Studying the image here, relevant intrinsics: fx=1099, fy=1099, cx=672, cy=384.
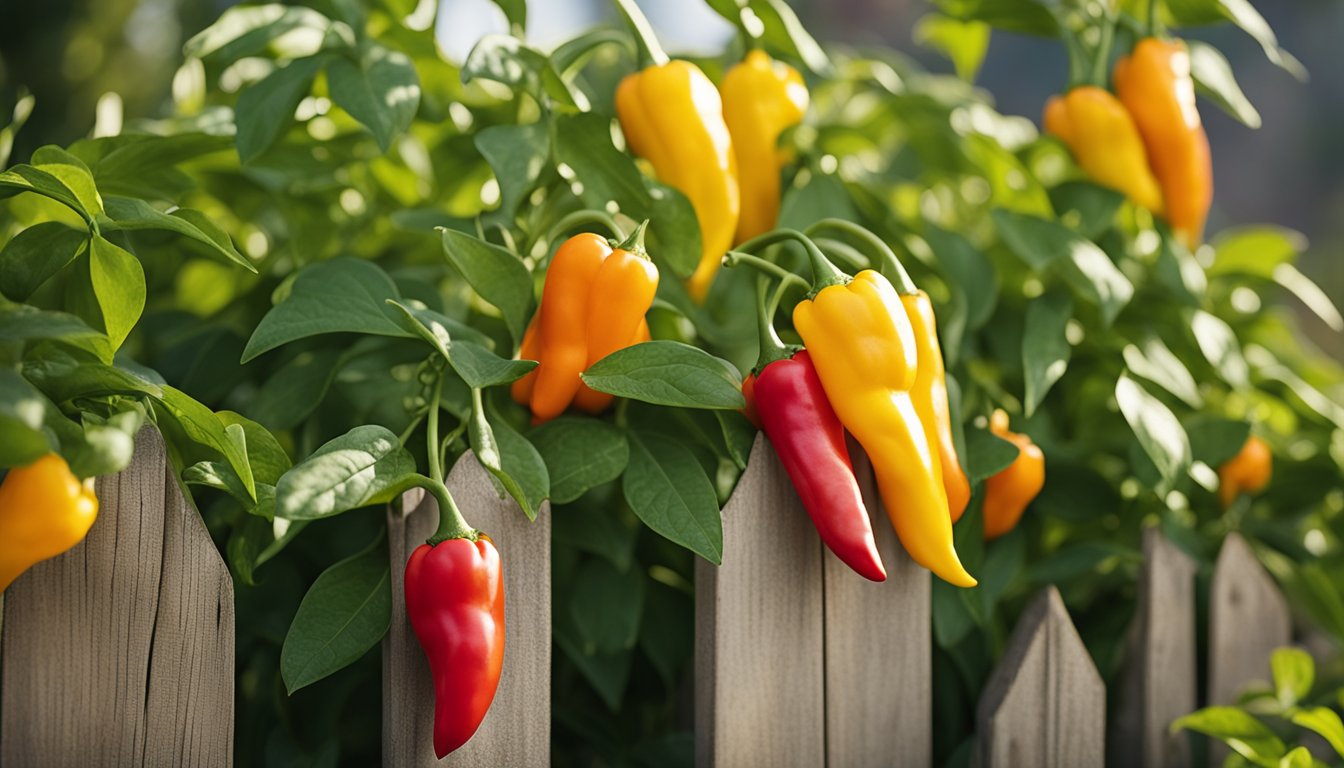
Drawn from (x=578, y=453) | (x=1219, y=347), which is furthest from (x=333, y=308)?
(x=1219, y=347)

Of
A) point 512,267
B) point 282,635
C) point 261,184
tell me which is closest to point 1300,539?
point 512,267

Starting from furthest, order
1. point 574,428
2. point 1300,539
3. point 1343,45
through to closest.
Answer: point 1343,45 < point 1300,539 < point 574,428

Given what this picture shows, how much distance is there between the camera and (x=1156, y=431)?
1.15 meters

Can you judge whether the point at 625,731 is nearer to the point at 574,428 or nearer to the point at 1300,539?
the point at 574,428

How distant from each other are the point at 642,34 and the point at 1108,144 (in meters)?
0.57

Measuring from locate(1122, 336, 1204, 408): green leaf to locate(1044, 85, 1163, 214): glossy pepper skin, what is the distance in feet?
0.57

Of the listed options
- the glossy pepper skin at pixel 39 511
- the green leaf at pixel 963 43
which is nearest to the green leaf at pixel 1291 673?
the green leaf at pixel 963 43

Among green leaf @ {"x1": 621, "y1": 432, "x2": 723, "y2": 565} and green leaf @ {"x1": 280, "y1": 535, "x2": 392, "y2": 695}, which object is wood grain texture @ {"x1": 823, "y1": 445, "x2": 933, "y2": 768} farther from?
green leaf @ {"x1": 280, "y1": 535, "x2": 392, "y2": 695}

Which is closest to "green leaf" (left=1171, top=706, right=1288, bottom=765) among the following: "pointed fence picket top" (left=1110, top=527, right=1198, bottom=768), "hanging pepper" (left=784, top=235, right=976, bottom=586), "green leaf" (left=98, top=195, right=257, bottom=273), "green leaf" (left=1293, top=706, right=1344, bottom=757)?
"green leaf" (left=1293, top=706, right=1344, bottom=757)

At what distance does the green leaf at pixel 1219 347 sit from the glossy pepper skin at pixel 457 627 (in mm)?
890

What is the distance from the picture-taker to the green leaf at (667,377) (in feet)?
2.99

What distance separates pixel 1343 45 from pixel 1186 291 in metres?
10.1

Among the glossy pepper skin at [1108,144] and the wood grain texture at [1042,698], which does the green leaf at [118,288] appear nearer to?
the wood grain texture at [1042,698]

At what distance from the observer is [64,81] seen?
2635 mm
